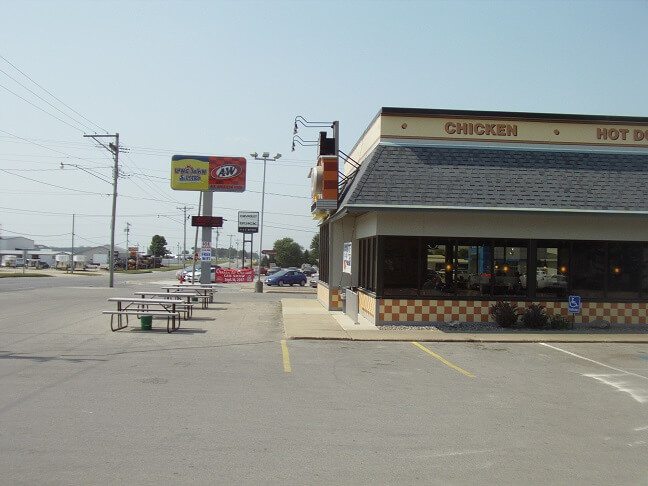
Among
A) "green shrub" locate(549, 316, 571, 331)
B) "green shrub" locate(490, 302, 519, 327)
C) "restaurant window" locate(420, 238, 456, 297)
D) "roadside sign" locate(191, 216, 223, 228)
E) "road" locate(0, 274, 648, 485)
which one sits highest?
"roadside sign" locate(191, 216, 223, 228)

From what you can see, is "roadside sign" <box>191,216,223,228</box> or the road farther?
"roadside sign" <box>191,216,223,228</box>

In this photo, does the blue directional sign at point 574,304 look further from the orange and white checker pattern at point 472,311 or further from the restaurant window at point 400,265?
the restaurant window at point 400,265

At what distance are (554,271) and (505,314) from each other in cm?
232

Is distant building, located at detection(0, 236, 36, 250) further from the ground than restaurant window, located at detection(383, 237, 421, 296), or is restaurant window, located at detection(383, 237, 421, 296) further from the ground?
distant building, located at detection(0, 236, 36, 250)

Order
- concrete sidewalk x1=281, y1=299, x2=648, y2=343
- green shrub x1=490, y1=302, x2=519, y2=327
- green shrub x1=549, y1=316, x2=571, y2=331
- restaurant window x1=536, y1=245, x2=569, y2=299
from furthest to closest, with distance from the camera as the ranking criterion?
restaurant window x1=536, y1=245, x2=569, y2=299, green shrub x1=549, y1=316, x2=571, y2=331, green shrub x1=490, y1=302, x2=519, y2=327, concrete sidewalk x1=281, y1=299, x2=648, y2=343

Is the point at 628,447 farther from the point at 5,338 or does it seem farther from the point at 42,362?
the point at 5,338

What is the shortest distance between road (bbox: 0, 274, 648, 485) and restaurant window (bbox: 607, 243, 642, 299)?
4.07 meters

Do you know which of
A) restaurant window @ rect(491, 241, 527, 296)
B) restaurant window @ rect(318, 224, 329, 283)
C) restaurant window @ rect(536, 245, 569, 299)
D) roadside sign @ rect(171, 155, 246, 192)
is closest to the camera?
restaurant window @ rect(491, 241, 527, 296)

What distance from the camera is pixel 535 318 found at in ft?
56.4

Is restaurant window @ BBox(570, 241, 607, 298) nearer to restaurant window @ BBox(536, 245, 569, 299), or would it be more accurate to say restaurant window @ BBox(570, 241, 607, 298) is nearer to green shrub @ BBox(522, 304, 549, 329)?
restaurant window @ BBox(536, 245, 569, 299)

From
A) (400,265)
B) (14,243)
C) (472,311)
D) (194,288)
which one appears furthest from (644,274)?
(14,243)

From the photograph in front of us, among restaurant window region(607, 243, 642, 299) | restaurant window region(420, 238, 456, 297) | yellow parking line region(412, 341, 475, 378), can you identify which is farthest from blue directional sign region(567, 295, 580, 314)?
yellow parking line region(412, 341, 475, 378)

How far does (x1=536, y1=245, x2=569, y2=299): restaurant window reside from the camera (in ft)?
59.1

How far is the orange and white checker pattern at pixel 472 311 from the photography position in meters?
17.5
